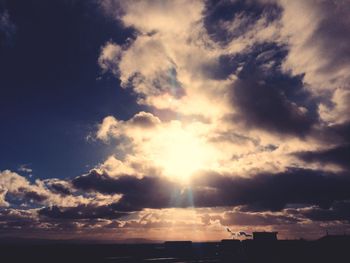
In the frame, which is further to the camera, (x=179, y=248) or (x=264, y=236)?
(x=179, y=248)

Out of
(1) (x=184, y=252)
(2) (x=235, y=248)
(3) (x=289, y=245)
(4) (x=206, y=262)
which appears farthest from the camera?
(1) (x=184, y=252)

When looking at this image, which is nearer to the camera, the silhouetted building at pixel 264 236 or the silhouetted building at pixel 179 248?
the silhouetted building at pixel 264 236

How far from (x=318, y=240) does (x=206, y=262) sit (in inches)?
1379

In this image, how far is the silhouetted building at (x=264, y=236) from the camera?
93.2 meters

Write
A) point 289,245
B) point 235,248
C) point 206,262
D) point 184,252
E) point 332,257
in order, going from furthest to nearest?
point 184,252
point 235,248
point 206,262
point 289,245
point 332,257

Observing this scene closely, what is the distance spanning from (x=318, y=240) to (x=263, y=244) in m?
21.1

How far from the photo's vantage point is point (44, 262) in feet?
358

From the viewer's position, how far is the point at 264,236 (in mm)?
93688

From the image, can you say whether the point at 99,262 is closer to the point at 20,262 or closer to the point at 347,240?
the point at 20,262

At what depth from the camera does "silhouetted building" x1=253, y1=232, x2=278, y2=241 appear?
93.2 meters

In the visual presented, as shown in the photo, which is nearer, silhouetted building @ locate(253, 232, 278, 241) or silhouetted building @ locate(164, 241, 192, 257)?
silhouetted building @ locate(253, 232, 278, 241)

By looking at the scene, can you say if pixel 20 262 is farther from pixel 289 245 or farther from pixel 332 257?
pixel 332 257

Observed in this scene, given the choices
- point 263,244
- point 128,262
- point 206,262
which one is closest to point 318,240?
point 263,244

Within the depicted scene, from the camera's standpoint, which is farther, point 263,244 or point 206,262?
point 206,262
